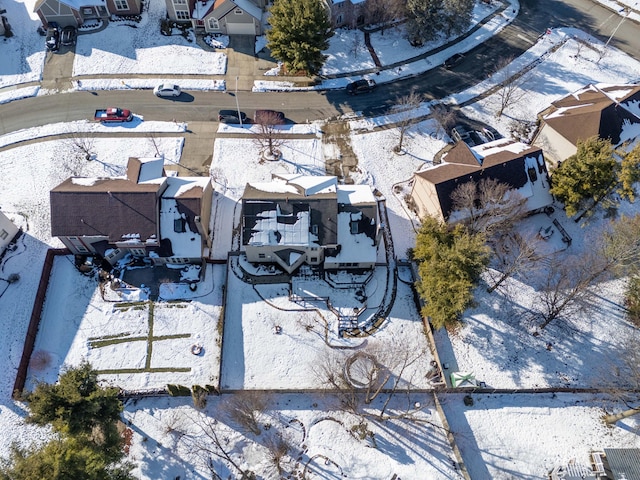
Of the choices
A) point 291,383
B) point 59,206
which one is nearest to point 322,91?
point 59,206

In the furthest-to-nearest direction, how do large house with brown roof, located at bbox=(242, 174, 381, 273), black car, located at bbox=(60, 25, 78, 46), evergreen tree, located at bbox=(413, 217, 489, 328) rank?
black car, located at bbox=(60, 25, 78, 46)
large house with brown roof, located at bbox=(242, 174, 381, 273)
evergreen tree, located at bbox=(413, 217, 489, 328)

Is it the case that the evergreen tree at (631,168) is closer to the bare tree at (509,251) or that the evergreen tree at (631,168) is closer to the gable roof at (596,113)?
the gable roof at (596,113)

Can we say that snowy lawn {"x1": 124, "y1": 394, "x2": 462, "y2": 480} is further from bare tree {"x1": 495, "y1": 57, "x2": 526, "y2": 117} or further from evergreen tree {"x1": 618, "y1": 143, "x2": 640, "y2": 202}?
bare tree {"x1": 495, "y1": 57, "x2": 526, "y2": 117}

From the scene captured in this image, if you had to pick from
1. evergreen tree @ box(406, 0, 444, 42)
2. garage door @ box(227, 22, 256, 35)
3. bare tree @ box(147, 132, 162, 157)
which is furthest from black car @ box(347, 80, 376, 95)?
bare tree @ box(147, 132, 162, 157)

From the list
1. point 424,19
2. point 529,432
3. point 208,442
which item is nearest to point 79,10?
point 424,19

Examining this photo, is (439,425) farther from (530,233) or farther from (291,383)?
(530,233)

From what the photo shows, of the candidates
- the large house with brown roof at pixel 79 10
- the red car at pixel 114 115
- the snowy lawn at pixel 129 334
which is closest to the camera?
the snowy lawn at pixel 129 334

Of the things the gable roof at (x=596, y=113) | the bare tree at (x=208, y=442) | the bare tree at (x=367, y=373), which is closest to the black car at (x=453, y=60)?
the gable roof at (x=596, y=113)
